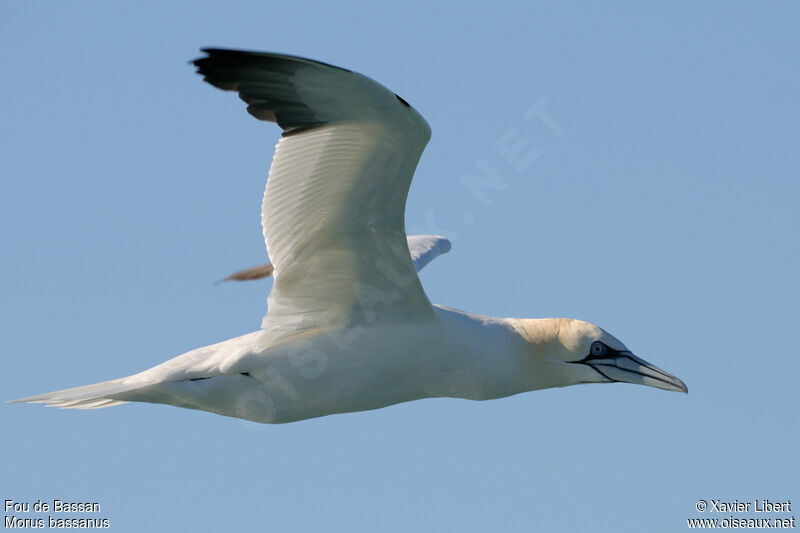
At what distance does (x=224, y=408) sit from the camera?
34.8 feet

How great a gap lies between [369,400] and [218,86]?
10.5ft

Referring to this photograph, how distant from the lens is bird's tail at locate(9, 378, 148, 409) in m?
10.7

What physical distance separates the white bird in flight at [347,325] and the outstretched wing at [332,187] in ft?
0.04

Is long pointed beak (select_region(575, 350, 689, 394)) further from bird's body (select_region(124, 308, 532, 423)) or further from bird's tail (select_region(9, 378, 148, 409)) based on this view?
bird's tail (select_region(9, 378, 148, 409))

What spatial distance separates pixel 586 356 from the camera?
1127 centimetres

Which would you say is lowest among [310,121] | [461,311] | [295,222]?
[461,311]

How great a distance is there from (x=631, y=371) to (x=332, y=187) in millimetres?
3591

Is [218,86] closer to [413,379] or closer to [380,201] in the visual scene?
[380,201]

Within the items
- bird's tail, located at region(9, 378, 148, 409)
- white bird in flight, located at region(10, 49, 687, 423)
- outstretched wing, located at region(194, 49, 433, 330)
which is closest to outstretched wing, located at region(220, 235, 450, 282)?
white bird in flight, located at region(10, 49, 687, 423)

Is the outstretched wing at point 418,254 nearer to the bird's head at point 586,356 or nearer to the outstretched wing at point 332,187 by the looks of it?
the bird's head at point 586,356

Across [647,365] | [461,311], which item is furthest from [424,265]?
[647,365]

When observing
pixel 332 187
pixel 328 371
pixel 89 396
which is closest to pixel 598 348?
pixel 328 371

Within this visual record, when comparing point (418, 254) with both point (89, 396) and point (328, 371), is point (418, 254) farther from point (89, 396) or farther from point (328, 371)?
point (89, 396)

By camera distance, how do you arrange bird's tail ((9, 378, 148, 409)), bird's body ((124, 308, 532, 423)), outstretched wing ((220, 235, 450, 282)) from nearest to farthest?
1. bird's body ((124, 308, 532, 423))
2. bird's tail ((9, 378, 148, 409))
3. outstretched wing ((220, 235, 450, 282))
